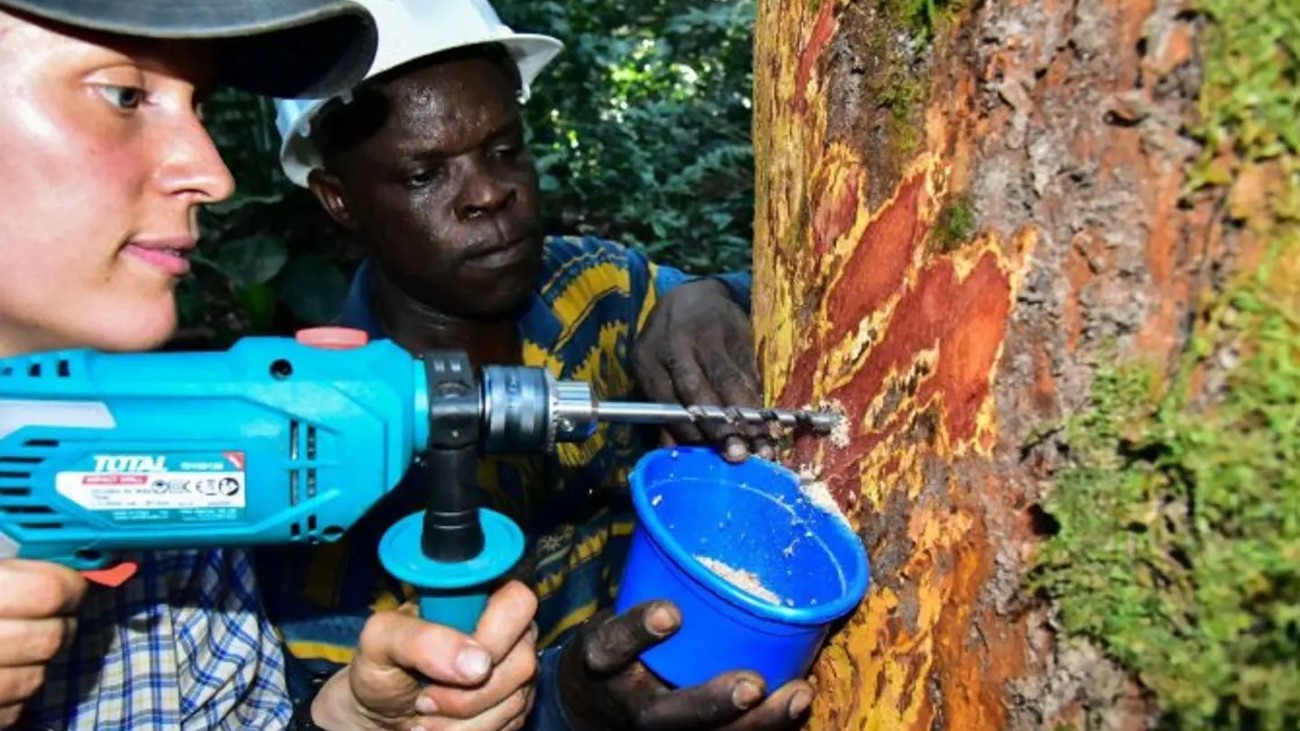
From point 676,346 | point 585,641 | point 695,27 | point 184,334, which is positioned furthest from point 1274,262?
point 695,27

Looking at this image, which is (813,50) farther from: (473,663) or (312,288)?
(312,288)

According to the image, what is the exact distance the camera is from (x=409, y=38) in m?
2.20

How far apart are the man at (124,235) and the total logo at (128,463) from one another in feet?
0.57

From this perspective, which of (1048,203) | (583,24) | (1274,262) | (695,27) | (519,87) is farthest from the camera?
(695,27)

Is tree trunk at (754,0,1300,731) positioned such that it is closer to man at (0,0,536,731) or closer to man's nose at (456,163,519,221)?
man at (0,0,536,731)

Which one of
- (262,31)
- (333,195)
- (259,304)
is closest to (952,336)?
(262,31)

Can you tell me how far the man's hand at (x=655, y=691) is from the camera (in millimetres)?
1229

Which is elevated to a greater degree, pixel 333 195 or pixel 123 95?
pixel 123 95

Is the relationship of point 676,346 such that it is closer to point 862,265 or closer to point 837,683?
point 862,265

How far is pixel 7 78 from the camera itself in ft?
4.17

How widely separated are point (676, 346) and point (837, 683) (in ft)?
2.26

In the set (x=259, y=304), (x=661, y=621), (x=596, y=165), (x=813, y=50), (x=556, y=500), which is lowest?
(x=259, y=304)

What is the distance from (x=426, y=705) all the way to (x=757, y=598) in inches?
22.3

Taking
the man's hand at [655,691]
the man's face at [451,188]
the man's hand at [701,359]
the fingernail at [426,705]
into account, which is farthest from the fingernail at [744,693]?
the man's face at [451,188]
